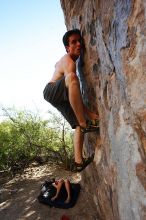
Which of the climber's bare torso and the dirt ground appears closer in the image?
the climber's bare torso

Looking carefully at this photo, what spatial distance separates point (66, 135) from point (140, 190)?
29.9ft

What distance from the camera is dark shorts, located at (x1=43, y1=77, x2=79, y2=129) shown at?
579 centimetres

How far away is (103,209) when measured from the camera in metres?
6.47

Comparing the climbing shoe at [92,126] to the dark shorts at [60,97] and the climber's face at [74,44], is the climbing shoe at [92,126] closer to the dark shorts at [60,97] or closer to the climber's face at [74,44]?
the dark shorts at [60,97]

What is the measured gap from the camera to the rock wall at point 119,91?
140 inches

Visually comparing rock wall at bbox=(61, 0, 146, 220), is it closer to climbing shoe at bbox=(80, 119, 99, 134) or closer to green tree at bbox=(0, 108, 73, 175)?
climbing shoe at bbox=(80, 119, 99, 134)

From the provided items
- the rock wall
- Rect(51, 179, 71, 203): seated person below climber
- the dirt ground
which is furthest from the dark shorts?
the dirt ground

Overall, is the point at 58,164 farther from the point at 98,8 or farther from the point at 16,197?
the point at 98,8

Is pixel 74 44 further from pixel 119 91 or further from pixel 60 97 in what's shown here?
pixel 119 91

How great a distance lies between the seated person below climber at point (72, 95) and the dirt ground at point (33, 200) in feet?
7.29

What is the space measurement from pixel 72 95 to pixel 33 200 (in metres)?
4.43

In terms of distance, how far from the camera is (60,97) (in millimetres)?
5871

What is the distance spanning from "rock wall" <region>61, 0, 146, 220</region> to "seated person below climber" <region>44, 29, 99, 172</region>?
23 centimetres

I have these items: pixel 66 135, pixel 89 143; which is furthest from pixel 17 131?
pixel 89 143
